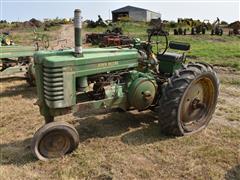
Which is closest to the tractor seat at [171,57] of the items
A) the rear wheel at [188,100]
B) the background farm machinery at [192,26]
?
the rear wheel at [188,100]

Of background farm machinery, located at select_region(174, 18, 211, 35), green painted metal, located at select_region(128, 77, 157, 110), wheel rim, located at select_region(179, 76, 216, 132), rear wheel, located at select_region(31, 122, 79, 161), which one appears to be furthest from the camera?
background farm machinery, located at select_region(174, 18, 211, 35)

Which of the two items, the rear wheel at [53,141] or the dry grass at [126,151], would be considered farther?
the rear wheel at [53,141]

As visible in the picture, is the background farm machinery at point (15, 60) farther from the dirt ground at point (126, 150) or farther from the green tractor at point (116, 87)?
the green tractor at point (116, 87)

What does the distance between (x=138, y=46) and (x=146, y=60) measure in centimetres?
29

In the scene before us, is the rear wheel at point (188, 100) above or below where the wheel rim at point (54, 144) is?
above

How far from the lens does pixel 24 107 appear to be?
6.97 m

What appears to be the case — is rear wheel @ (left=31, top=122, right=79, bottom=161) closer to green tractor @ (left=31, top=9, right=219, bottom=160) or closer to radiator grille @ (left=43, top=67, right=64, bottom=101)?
green tractor @ (left=31, top=9, right=219, bottom=160)

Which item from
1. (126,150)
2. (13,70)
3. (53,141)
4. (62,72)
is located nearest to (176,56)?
(126,150)

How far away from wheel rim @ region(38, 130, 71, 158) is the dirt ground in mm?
117

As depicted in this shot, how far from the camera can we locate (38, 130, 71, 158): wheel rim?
443 cm

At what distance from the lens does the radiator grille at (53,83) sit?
14.3 feet

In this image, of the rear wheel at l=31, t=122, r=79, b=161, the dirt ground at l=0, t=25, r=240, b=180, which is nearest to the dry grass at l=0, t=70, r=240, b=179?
the dirt ground at l=0, t=25, r=240, b=180

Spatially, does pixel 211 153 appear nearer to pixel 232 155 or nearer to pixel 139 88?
pixel 232 155

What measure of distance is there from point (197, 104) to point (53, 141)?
2405 mm
